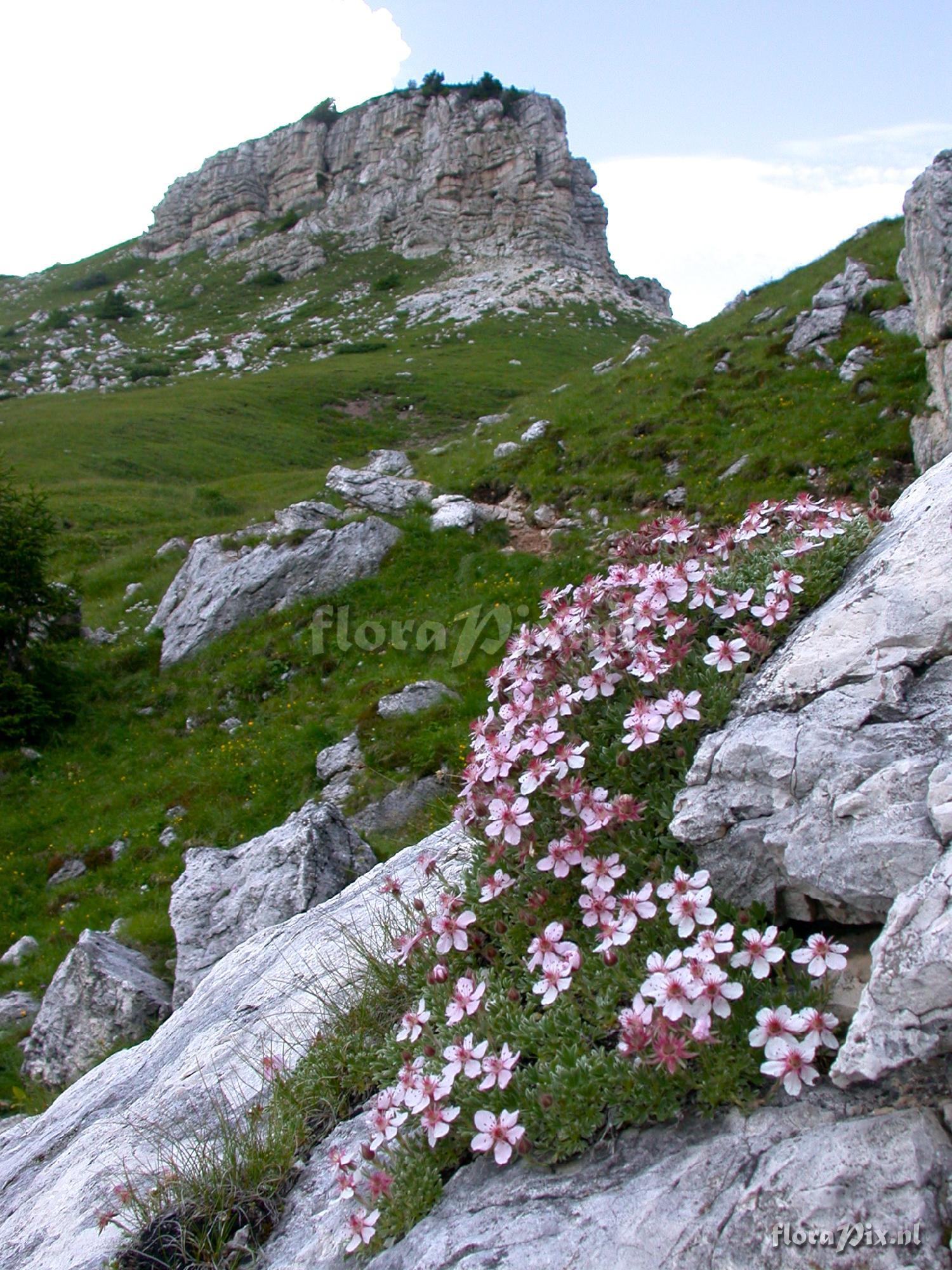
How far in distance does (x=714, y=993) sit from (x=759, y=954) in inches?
10.6

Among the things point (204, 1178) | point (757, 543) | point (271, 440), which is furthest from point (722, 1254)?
point (271, 440)

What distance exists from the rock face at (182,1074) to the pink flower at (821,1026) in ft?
8.50

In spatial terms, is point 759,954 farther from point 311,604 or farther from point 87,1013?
point 311,604

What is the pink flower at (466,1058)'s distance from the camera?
10.00 ft

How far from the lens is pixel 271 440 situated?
134 ft

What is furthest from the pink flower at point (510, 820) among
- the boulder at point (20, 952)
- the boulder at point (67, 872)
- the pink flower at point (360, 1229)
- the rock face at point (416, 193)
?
the rock face at point (416, 193)

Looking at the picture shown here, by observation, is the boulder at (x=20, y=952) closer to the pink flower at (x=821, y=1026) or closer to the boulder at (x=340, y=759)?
the boulder at (x=340, y=759)

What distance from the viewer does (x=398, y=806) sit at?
10.8m

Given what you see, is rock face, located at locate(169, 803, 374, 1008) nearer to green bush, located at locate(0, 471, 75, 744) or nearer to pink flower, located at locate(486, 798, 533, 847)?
pink flower, located at locate(486, 798, 533, 847)

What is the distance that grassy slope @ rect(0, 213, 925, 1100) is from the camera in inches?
486

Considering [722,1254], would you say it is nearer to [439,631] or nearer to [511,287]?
[439,631]

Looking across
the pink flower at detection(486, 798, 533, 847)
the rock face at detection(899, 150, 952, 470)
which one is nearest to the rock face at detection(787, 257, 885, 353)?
the rock face at detection(899, 150, 952, 470)

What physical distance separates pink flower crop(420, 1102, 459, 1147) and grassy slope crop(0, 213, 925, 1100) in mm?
4294

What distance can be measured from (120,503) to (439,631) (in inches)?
791
